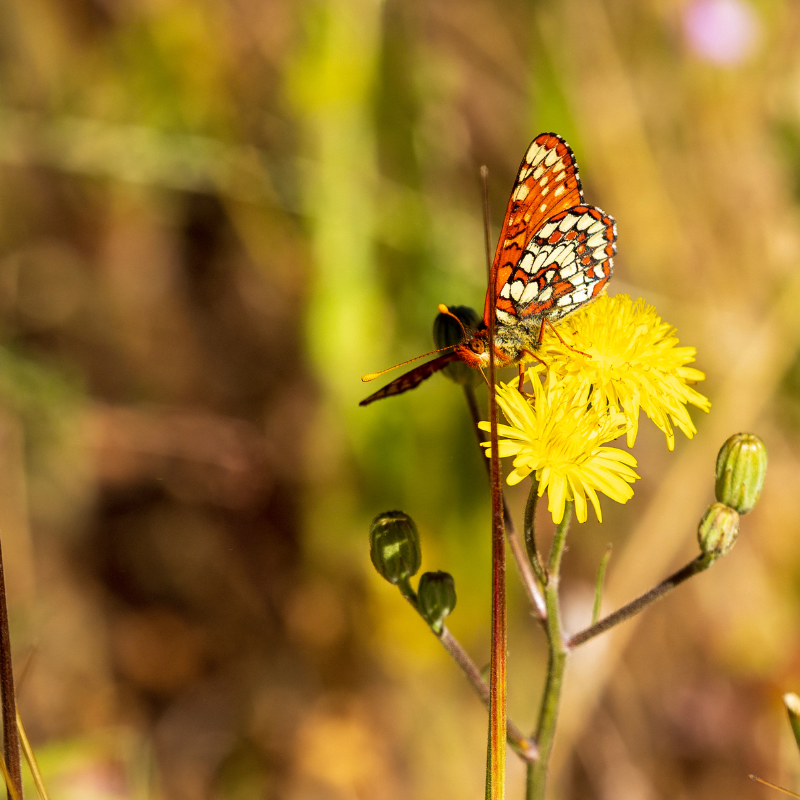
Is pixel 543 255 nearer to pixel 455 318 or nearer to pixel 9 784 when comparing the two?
pixel 455 318

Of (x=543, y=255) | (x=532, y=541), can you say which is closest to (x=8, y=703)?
(x=532, y=541)

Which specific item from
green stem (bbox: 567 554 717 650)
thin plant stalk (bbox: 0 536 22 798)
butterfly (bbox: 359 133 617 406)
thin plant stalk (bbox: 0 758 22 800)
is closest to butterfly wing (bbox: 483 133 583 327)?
butterfly (bbox: 359 133 617 406)

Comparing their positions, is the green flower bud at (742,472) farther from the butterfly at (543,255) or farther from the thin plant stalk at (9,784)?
the thin plant stalk at (9,784)

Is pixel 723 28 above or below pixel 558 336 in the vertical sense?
above

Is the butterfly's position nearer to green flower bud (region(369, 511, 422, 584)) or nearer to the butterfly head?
the butterfly head

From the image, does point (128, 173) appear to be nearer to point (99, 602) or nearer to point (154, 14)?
point (154, 14)

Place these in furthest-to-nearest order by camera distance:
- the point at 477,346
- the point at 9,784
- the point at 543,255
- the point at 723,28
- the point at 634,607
A: the point at 723,28 < the point at 543,255 < the point at 477,346 < the point at 634,607 < the point at 9,784
